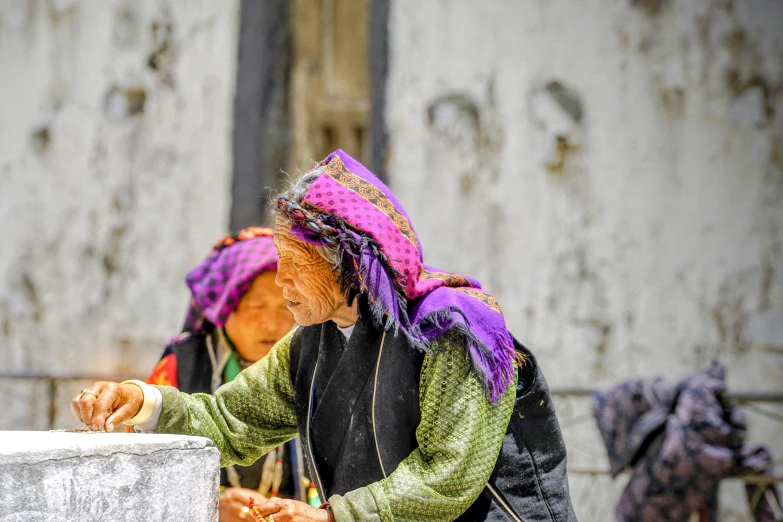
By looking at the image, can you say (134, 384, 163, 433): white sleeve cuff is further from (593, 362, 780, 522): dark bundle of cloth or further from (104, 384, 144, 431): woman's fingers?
(593, 362, 780, 522): dark bundle of cloth

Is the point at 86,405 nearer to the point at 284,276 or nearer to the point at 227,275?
the point at 284,276

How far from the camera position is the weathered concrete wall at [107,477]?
1.62 meters

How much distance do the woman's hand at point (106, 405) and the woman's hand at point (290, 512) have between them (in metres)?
0.45

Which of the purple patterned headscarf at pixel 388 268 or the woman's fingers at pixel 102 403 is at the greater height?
the purple patterned headscarf at pixel 388 268

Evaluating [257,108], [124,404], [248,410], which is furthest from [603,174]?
[124,404]

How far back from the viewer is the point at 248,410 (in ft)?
7.16

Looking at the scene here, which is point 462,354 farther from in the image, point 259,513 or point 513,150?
point 513,150

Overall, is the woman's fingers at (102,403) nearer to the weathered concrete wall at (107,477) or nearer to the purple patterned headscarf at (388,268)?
the weathered concrete wall at (107,477)

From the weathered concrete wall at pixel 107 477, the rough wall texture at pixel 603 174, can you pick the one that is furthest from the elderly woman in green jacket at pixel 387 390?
the rough wall texture at pixel 603 174

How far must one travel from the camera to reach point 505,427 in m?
1.90

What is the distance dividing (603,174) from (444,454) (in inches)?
166

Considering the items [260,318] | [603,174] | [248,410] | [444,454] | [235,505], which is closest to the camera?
[444,454]

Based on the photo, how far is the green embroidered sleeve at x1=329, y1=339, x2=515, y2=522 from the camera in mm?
1756

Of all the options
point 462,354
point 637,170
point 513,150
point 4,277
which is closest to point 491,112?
point 513,150
